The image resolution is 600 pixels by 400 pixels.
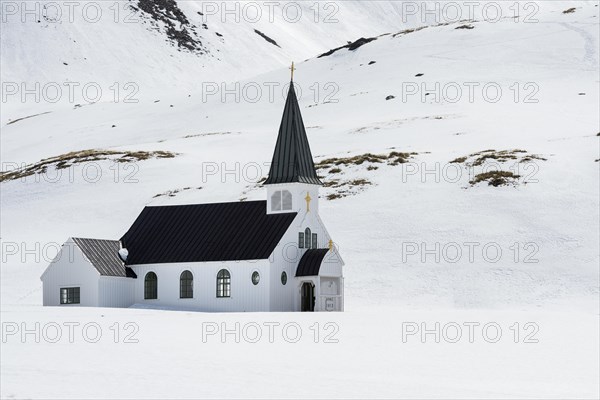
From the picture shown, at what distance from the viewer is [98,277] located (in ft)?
185

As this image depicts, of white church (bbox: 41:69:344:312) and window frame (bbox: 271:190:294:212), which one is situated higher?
window frame (bbox: 271:190:294:212)

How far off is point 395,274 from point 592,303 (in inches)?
452

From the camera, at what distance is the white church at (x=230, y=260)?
54594 mm

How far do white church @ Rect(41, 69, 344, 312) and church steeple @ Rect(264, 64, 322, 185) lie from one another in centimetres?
5

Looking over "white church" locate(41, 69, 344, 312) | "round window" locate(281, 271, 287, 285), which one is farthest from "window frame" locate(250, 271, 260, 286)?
"round window" locate(281, 271, 287, 285)

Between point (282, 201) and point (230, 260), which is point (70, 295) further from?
point (282, 201)

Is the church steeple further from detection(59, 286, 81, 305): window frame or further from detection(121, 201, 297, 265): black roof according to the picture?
detection(59, 286, 81, 305): window frame

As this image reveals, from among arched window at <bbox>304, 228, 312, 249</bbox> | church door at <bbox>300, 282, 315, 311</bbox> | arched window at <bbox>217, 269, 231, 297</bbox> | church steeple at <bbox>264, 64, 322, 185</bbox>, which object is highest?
church steeple at <bbox>264, 64, 322, 185</bbox>

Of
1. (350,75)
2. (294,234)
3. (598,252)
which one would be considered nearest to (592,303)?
(598,252)

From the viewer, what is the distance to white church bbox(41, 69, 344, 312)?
5459 centimetres

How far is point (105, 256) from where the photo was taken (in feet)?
190

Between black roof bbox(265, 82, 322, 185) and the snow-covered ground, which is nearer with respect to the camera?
the snow-covered ground

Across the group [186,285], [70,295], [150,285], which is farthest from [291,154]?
[70,295]

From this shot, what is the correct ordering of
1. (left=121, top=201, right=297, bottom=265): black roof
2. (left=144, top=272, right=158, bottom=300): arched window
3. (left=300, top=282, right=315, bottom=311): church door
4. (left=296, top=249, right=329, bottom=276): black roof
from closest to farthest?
(left=296, top=249, right=329, bottom=276): black roof < (left=121, top=201, right=297, bottom=265): black roof < (left=300, top=282, right=315, bottom=311): church door < (left=144, top=272, right=158, bottom=300): arched window
